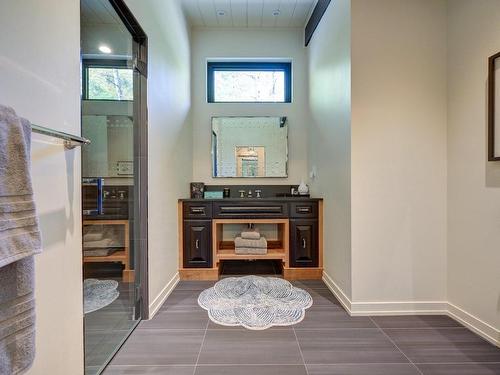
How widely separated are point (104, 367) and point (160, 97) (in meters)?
1.95

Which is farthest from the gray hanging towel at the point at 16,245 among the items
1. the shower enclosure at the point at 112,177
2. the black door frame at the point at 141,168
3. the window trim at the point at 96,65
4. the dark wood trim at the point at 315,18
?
the dark wood trim at the point at 315,18

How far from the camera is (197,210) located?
9.66 feet

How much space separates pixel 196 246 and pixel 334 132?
182cm

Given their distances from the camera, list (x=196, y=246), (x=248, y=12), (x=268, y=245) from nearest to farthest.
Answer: (x=196, y=246), (x=248, y=12), (x=268, y=245)

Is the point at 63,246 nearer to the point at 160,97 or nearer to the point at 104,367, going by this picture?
the point at 104,367

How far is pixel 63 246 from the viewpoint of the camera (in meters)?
1.16

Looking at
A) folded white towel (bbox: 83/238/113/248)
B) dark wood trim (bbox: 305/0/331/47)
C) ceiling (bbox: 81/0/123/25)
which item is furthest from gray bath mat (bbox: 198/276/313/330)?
dark wood trim (bbox: 305/0/331/47)

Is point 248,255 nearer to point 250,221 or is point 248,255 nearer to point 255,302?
point 250,221

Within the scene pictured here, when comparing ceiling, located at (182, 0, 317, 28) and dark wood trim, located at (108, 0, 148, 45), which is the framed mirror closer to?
ceiling, located at (182, 0, 317, 28)

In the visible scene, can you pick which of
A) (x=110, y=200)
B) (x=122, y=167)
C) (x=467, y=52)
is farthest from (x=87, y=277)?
(x=467, y=52)

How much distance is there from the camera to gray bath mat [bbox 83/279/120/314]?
1.42 meters

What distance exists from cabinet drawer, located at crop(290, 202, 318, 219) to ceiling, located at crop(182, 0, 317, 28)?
2.27 meters

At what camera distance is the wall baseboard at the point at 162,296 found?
2.11 meters

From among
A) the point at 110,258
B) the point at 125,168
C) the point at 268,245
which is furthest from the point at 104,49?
the point at 268,245
